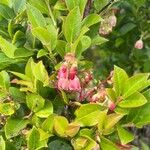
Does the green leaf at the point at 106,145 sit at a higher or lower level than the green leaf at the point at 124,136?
lower

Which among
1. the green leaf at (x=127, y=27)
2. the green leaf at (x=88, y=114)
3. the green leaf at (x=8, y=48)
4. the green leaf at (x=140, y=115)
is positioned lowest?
the green leaf at (x=127, y=27)

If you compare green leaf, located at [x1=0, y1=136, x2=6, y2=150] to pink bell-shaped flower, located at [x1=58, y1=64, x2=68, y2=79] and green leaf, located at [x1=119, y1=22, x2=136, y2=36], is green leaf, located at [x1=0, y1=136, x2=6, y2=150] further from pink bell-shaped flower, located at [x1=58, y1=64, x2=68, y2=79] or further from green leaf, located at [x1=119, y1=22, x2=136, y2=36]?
green leaf, located at [x1=119, y1=22, x2=136, y2=36]

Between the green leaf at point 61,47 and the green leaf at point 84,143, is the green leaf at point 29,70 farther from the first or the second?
the green leaf at point 84,143

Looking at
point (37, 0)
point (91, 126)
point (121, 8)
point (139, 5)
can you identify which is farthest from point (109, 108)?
point (121, 8)

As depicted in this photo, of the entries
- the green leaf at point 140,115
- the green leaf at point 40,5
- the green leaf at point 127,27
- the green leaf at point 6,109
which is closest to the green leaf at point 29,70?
the green leaf at point 6,109

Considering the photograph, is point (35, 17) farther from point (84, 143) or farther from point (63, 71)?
point (84, 143)

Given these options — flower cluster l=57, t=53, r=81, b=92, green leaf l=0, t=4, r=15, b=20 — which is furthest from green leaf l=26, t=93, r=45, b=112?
green leaf l=0, t=4, r=15, b=20
